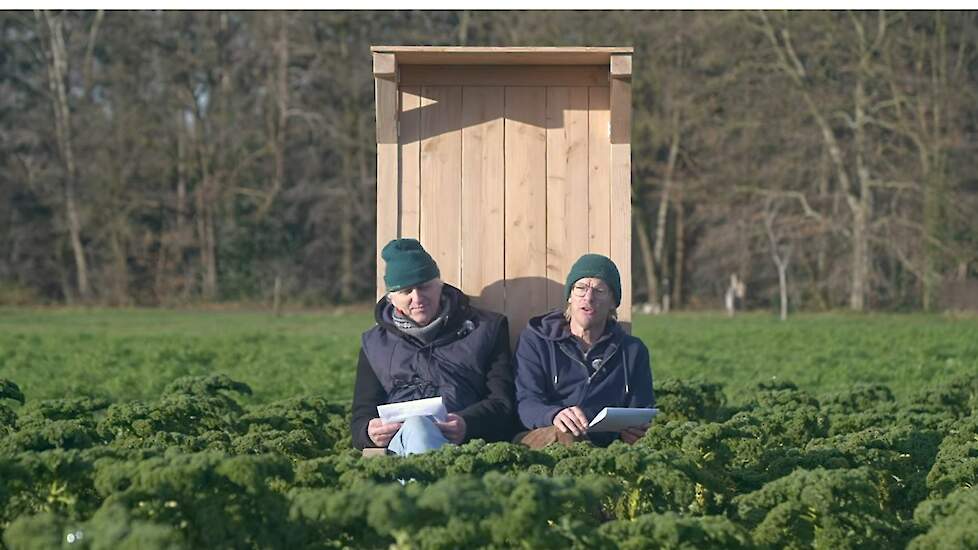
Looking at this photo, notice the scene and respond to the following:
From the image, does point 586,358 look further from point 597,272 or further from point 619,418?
point 619,418

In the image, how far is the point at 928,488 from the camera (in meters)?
7.57

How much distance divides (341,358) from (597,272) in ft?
48.2

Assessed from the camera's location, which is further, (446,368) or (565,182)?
(565,182)

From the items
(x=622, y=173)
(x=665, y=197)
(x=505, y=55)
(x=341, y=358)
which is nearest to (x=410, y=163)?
(x=505, y=55)

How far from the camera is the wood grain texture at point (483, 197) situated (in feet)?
33.0

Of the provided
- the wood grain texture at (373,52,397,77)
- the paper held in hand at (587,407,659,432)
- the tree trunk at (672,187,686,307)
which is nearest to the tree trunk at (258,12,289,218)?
the tree trunk at (672,187,686,307)

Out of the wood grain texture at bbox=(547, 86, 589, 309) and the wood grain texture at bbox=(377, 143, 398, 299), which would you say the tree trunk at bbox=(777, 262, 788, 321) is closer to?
the wood grain texture at bbox=(547, 86, 589, 309)

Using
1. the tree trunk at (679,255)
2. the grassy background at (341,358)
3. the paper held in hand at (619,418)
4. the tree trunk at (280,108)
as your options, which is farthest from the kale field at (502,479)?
the tree trunk at (280,108)

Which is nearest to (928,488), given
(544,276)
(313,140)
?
(544,276)

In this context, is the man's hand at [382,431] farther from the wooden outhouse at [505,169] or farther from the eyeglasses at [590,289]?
the wooden outhouse at [505,169]

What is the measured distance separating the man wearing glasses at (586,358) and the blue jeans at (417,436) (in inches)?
27.2

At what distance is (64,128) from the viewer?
4953 cm

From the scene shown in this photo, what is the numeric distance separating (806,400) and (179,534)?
20.8 ft

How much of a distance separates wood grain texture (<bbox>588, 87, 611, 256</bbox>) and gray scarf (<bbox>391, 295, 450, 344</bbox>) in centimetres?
151
